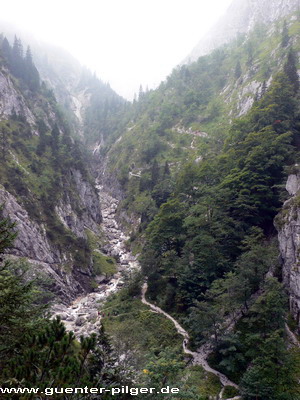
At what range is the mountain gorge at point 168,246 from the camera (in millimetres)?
20422

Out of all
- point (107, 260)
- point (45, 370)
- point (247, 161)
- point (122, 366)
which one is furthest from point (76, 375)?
point (107, 260)

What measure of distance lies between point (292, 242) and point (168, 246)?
25.2 m

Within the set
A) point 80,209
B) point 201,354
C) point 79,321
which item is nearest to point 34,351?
point 201,354

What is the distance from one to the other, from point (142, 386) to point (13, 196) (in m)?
46.4

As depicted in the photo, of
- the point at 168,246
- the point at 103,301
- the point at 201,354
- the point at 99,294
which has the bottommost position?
the point at 99,294

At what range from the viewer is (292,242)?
98.3 ft

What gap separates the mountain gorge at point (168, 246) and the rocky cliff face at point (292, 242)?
0.58 feet

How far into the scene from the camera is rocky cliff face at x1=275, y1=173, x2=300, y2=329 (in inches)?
1063

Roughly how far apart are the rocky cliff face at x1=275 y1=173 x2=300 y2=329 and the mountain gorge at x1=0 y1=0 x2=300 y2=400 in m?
0.18

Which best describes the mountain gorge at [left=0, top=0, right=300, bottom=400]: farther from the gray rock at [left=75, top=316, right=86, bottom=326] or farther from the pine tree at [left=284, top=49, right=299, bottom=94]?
the pine tree at [left=284, top=49, right=299, bottom=94]

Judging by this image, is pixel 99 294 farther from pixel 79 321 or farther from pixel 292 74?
pixel 292 74

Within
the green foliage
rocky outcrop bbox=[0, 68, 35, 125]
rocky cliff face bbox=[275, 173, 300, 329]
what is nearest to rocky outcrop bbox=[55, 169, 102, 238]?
rocky outcrop bbox=[0, 68, 35, 125]

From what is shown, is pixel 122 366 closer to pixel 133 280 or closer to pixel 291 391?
pixel 291 391

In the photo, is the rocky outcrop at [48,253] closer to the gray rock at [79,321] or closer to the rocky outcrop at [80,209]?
the rocky outcrop at [80,209]
